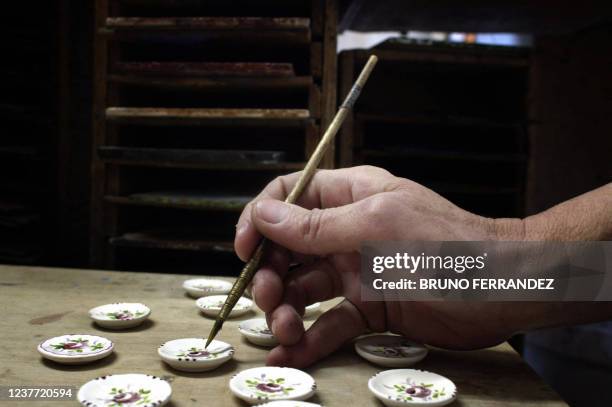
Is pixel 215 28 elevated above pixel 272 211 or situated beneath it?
elevated above

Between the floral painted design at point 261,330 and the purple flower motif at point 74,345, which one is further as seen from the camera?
the floral painted design at point 261,330

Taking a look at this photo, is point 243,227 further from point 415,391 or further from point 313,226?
point 415,391

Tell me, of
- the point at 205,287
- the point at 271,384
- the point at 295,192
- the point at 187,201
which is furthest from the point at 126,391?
the point at 187,201

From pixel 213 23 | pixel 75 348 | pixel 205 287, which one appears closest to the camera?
pixel 75 348

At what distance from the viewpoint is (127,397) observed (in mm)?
883

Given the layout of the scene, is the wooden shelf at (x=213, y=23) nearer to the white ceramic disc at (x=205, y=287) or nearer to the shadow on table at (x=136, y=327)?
the white ceramic disc at (x=205, y=287)

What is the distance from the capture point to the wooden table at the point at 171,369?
3.19 ft

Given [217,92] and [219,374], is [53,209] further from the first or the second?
[219,374]

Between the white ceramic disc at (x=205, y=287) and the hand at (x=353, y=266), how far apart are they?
1.22 feet

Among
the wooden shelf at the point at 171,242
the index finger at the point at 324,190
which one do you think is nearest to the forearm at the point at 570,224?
the index finger at the point at 324,190

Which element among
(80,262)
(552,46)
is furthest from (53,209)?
(552,46)

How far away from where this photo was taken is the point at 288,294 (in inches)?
50.0

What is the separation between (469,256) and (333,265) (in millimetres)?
Answer: 368

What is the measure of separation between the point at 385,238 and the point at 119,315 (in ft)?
2.28
